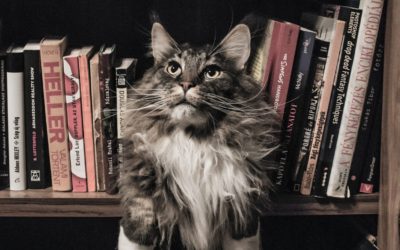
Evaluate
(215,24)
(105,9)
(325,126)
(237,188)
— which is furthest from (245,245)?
(105,9)

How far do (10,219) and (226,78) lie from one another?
2.37 feet

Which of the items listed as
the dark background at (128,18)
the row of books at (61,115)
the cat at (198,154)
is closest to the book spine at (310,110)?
the cat at (198,154)

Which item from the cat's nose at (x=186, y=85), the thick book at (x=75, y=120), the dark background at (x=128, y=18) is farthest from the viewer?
the dark background at (x=128, y=18)

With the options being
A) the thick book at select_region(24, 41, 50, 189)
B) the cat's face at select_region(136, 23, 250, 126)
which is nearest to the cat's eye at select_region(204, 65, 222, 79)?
the cat's face at select_region(136, 23, 250, 126)

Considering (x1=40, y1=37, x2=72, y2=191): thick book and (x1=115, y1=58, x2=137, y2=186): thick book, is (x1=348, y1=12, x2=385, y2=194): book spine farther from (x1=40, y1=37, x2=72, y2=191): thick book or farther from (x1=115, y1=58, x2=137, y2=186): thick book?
(x1=40, y1=37, x2=72, y2=191): thick book

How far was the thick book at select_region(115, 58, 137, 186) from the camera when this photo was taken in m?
0.98

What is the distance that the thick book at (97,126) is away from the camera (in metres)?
0.97

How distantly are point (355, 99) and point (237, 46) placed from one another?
0.25 metres

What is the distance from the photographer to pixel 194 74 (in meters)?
0.90

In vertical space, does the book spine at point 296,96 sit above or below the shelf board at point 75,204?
above

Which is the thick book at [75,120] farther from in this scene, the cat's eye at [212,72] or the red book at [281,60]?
the red book at [281,60]

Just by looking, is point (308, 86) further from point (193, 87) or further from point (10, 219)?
point (10, 219)

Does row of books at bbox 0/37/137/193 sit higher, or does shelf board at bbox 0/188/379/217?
row of books at bbox 0/37/137/193

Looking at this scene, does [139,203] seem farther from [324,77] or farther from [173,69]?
[324,77]
